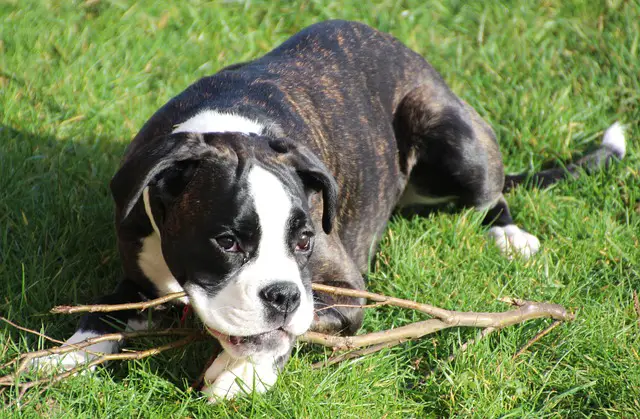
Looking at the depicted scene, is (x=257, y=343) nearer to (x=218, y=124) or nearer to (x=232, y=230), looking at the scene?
(x=232, y=230)

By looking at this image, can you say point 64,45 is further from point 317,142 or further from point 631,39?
point 631,39

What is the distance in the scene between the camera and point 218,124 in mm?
3750

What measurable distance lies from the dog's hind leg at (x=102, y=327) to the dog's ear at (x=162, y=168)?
66 cm

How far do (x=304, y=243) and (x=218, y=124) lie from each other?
653mm

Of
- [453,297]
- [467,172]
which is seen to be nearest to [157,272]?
[453,297]

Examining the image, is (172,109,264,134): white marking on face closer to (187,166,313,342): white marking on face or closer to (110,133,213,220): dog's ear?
(110,133,213,220): dog's ear

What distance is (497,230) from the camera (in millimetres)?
5184

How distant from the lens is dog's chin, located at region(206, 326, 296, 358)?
3.41 meters

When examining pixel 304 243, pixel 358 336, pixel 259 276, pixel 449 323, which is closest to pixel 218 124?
pixel 304 243

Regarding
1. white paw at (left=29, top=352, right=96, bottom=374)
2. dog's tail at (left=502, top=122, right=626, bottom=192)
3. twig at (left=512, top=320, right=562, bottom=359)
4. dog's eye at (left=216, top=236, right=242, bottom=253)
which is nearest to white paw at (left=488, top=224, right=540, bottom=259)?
dog's tail at (left=502, top=122, right=626, bottom=192)

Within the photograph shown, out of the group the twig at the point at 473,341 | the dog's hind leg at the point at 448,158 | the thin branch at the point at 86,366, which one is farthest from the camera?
the dog's hind leg at the point at 448,158

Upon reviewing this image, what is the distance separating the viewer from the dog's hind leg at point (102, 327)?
3592mm

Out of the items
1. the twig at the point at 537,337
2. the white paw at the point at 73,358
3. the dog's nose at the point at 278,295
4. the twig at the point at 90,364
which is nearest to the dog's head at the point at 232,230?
the dog's nose at the point at 278,295

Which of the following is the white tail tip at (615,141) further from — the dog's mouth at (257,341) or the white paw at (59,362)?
the white paw at (59,362)
